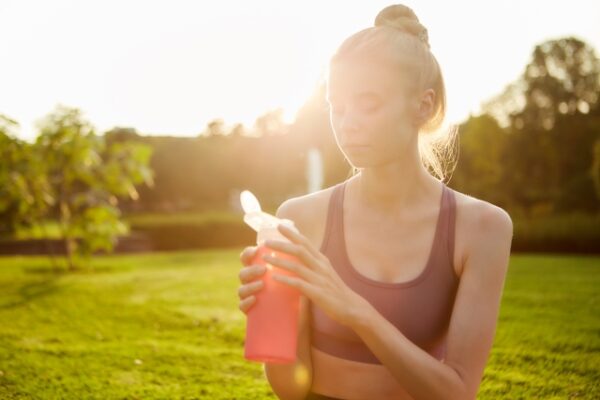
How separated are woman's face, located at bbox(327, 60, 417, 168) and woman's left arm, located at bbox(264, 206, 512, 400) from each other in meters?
0.43

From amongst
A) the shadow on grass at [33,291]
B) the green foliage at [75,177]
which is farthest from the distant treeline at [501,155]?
the shadow on grass at [33,291]

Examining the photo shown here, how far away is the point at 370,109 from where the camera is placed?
Answer: 1951 mm

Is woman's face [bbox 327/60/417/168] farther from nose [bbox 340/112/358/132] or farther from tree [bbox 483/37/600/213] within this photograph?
tree [bbox 483/37/600/213]

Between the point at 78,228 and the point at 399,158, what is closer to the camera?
the point at 399,158

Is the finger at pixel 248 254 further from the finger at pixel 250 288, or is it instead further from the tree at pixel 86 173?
the tree at pixel 86 173

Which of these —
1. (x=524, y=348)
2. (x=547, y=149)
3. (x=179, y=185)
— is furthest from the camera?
(x=179, y=185)

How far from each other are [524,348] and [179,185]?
39.9 metres

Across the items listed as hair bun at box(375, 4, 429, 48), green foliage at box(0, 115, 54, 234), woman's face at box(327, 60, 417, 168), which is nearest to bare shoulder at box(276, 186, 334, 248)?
woman's face at box(327, 60, 417, 168)

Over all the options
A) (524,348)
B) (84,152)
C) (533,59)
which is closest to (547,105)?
(533,59)

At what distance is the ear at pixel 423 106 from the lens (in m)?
2.04

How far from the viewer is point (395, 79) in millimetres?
1956

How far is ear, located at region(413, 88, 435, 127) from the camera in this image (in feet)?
6.68

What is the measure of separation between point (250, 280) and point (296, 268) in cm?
16

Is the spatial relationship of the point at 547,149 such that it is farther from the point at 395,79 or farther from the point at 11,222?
the point at 395,79
